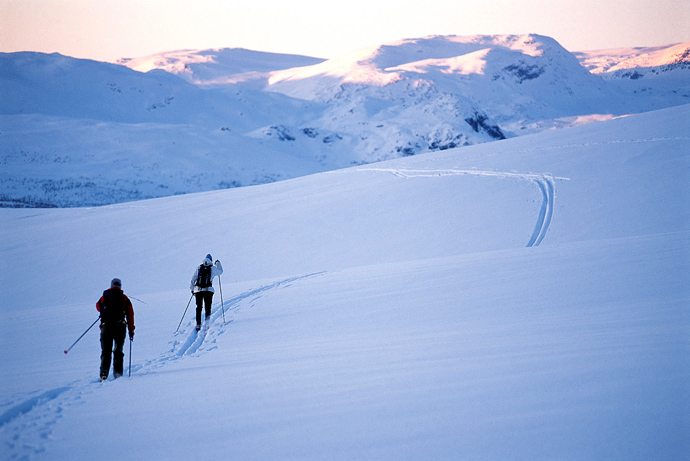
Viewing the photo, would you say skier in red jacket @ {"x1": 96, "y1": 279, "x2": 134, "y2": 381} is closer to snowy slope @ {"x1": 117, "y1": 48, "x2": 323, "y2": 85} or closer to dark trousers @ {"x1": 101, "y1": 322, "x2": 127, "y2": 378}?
dark trousers @ {"x1": 101, "y1": 322, "x2": 127, "y2": 378}

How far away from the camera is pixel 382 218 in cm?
1684

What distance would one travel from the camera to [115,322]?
6340 mm

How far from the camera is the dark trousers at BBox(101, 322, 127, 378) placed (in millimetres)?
5969

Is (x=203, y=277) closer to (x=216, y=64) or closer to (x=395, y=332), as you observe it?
(x=395, y=332)

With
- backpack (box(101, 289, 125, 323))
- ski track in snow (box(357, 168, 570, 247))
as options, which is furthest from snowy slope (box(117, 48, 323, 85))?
backpack (box(101, 289, 125, 323))

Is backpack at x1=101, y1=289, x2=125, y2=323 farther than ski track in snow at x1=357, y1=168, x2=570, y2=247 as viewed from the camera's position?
No

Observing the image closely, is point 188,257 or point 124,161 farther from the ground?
point 124,161

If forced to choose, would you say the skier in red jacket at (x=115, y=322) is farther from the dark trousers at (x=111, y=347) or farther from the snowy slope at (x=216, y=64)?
the snowy slope at (x=216, y=64)

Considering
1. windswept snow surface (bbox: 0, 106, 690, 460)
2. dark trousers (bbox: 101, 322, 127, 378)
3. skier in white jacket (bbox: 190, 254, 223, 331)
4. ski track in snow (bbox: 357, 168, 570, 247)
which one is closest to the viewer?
windswept snow surface (bbox: 0, 106, 690, 460)

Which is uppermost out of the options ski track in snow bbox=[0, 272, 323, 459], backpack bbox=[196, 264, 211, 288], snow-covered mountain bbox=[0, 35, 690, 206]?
snow-covered mountain bbox=[0, 35, 690, 206]

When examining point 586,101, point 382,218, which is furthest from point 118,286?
point 586,101

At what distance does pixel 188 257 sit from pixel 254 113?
74.9 m

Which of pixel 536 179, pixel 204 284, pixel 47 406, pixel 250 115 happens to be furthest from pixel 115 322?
pixel 250 115

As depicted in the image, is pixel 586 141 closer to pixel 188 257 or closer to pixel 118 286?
pixel 188 257
